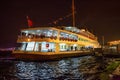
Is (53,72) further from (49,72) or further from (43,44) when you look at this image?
(43,44)

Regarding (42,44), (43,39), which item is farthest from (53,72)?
(42,44)

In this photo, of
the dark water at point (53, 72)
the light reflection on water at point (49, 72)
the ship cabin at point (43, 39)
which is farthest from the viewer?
the ship cabin at point (43, 39)

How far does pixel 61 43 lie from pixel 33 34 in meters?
7.66

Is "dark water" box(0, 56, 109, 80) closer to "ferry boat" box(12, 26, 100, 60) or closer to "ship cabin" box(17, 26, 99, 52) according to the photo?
"ferry boat" box(12, 26, 100, 60)

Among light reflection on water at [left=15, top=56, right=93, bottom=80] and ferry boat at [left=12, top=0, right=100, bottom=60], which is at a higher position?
ferry boat at [left=12, top=0, right=100, bottom=60]

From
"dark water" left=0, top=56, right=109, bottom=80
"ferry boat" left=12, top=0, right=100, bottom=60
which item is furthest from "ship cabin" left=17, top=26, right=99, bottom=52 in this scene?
"dark water" left=0, top=56, right=109, bottom=80

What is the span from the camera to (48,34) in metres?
54.0

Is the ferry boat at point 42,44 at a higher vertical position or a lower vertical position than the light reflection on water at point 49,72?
higher

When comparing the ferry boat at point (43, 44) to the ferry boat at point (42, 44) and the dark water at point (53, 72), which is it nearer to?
the ferry boat at point (42, 44)

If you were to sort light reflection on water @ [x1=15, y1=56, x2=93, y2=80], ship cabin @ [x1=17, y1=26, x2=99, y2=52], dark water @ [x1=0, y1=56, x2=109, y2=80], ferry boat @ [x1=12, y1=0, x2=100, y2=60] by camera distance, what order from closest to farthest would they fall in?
dark water @ [x1=0, y1=56, x2=109, y2=80] → light reflection on water @ [x1=15, y1=56, x2=93, y2=80] → ferry boat @ [x1=12, y1=0, x2=100, y2=60] → ship cabin @ [x1=17, y1=26, x2=99, y2=52]

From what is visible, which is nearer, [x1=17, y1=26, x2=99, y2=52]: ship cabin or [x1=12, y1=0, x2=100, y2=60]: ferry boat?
[x1=12, y1=0, x2=100, y2=60]: ferry boat

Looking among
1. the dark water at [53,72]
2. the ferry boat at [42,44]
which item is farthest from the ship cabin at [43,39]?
the dark water at [53,72]

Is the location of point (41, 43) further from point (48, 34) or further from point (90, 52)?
point (90, 52)

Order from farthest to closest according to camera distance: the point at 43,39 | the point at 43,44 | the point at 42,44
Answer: the point at 43,44
the point at 42,44
the point at 43,39
